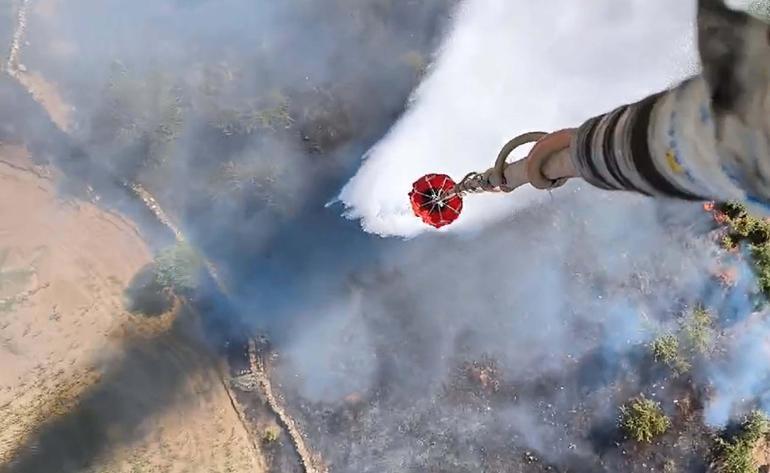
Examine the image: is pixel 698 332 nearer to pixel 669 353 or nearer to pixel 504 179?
pixel 669 353

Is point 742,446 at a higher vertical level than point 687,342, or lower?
lower

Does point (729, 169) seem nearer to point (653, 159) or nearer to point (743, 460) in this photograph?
point (653, 159)

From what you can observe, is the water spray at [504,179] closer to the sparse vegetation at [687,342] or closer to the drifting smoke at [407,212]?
the drifting smoke at [407,212]

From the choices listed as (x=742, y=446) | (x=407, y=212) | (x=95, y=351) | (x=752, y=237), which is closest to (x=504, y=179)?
(x=407, y=212)

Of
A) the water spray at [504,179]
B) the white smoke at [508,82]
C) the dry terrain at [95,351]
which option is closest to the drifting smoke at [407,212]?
the white smoke at [508,82]

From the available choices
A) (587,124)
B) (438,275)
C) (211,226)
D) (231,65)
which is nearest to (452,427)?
(438,275)

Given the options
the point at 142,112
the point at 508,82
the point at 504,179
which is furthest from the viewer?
the point at 508,82

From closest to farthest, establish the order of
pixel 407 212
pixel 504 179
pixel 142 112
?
pixel 504 179 < pixel 142 112 < pixel 407 212
